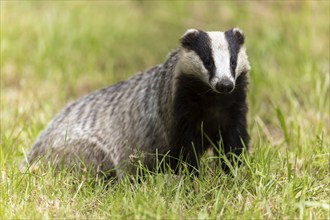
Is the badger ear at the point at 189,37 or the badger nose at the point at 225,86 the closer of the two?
the badger nose at the point at 225,86

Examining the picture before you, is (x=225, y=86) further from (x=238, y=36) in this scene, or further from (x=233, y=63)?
(x=238, y=36)

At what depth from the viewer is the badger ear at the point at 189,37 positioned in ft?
13.1

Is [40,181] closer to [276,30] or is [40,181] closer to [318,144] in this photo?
[318,144]

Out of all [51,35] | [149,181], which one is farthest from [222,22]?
[149,181]

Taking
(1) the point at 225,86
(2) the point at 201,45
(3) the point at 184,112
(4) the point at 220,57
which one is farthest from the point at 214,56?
(3) the point at 184,112

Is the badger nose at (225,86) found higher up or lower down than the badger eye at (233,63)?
lower down

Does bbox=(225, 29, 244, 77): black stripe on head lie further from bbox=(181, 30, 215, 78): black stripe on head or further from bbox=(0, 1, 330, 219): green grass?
bbox=(0, 1, 330, 219): green grass

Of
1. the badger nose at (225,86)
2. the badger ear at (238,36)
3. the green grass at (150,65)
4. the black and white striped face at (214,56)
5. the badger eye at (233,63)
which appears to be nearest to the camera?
the green grass at (150,65)

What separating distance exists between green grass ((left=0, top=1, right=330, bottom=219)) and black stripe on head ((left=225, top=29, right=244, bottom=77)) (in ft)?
1.45

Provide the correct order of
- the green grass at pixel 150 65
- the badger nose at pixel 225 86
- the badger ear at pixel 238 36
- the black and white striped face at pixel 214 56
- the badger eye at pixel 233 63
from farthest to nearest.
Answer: the badger ear at pixel 238 36
the badger eye at pixel 233 63
the black and white striped face at pixel 214 56
the badger nose at pixel 225 86
the green grass at pixel 150 65

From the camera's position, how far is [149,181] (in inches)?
147

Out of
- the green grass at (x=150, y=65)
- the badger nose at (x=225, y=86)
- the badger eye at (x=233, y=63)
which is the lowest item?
the green grass at (x=150, y=65)

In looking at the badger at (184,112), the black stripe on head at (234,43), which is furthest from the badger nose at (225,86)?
the black stripe on head at (234,43)

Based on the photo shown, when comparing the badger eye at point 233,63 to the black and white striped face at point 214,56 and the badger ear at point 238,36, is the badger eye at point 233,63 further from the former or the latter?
the badger ear at point 238,36
